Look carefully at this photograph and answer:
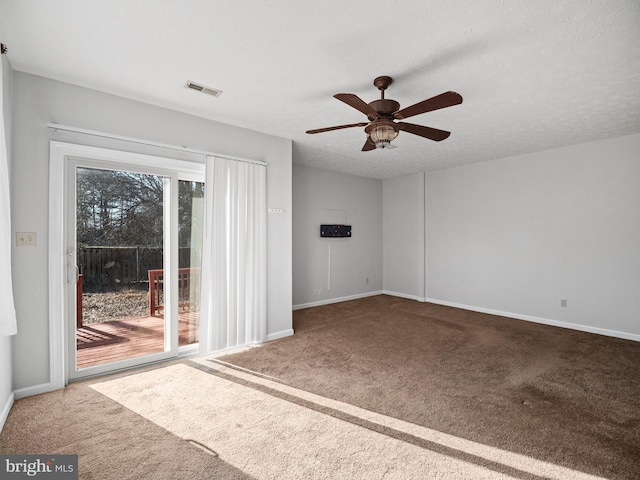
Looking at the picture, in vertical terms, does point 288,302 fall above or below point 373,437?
above

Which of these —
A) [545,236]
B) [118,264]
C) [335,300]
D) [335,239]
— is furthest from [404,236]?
[118,264]

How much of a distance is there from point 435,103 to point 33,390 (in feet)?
12.9

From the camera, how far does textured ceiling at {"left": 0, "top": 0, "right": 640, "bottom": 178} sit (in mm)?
1878

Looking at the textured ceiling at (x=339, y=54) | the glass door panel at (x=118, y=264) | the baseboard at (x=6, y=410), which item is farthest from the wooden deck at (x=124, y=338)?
the textured ceiling at (x=339, y=54)

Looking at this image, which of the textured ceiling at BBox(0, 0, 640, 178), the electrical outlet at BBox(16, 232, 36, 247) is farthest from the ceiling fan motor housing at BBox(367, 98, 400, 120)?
the electrical outlet at BBox(16, 232, 36, 247)

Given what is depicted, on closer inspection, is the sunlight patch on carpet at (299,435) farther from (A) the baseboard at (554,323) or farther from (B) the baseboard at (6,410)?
(A) the baseboard at (554,323)

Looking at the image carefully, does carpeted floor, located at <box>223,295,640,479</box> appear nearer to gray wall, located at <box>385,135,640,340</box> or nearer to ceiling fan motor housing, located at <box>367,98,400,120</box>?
gray wall, located at <box>385,135,640,340</box>

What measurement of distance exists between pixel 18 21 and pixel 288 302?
353cm

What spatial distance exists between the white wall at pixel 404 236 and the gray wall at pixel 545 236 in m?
→ 0.18

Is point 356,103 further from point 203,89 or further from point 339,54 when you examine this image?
point 203,89

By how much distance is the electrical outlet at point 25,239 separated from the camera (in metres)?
2.56

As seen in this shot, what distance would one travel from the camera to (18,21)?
6.54ft

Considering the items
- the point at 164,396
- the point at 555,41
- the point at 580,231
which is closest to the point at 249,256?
the point at 164,396

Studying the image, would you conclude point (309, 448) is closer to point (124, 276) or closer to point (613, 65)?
point (124, 276)
